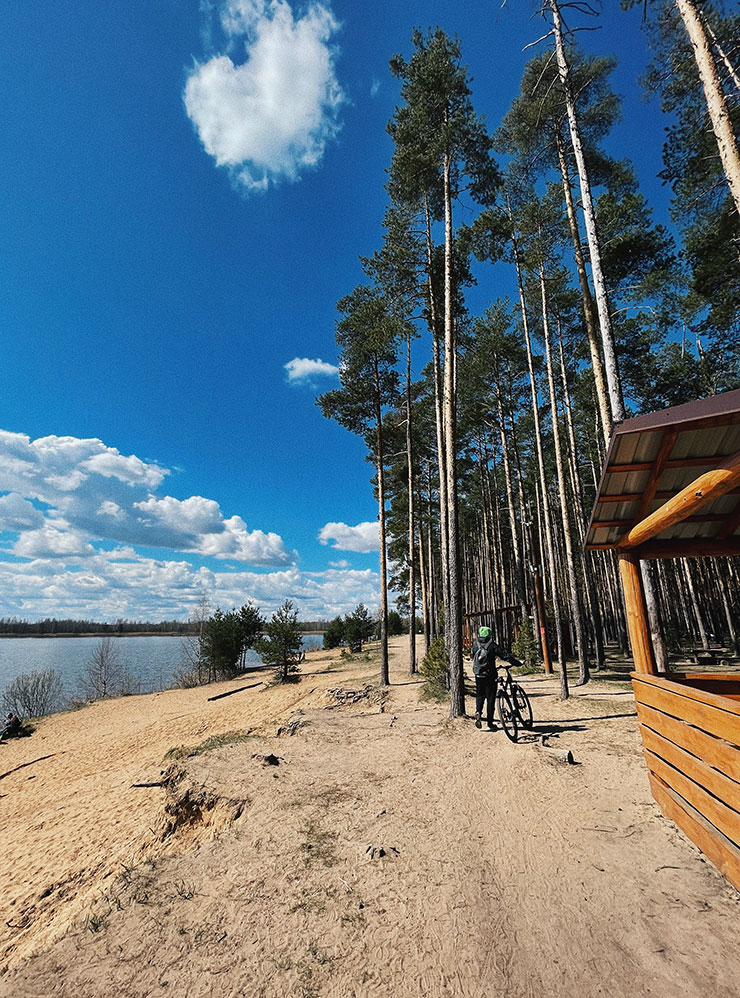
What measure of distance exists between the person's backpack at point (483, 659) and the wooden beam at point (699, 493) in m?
4.14

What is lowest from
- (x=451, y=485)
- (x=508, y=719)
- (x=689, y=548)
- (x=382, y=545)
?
(x=508, y=719)

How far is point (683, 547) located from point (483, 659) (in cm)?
394

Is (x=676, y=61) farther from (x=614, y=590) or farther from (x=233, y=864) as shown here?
(x=614, y=590)

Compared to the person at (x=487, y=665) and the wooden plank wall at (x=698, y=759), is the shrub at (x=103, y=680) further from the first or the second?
the wooden plank wall at (x=698, y=759)

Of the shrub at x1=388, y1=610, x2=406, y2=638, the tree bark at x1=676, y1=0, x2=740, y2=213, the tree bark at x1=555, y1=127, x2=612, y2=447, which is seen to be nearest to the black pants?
the tree bark at x1=555, y1=127, x2=612, y2=447

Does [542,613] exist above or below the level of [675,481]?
below

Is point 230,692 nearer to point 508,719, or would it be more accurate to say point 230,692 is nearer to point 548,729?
point 508,719

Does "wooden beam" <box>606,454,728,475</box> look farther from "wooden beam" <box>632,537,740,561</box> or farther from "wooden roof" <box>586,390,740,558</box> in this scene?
"wooden beam" <box>632,537,740,561</box>

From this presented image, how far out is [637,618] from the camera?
16.5 feet

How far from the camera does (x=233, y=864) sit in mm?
4324

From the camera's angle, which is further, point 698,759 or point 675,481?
point 675,481

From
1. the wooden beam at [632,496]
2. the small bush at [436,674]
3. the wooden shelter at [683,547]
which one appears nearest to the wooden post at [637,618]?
the wooden shelter at [683,547]

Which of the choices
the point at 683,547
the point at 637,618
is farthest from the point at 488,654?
the point at 683,547

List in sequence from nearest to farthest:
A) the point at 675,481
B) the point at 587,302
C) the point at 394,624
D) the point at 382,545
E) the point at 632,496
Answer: the point at 675,481, the point at 632,496, the point at 587,302, the point at 382,545, the point at 394,624
